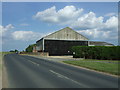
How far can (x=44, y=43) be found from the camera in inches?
2203

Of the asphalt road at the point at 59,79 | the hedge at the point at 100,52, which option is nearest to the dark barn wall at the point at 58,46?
the hedge at the point at 100,52

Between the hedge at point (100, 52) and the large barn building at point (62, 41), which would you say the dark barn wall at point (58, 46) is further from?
the hedge at point (100, 52)

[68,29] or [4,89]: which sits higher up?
[68,29]

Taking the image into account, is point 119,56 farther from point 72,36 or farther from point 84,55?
point 72,36

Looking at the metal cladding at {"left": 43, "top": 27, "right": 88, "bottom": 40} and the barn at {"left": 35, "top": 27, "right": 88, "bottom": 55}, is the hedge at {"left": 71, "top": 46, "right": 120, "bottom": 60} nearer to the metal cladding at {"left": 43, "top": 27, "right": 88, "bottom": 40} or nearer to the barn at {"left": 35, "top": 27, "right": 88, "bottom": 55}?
the barn at {"left": 35, "top": 27, "right": 88, "bottom": 55}

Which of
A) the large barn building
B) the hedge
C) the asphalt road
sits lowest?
the asphalt road

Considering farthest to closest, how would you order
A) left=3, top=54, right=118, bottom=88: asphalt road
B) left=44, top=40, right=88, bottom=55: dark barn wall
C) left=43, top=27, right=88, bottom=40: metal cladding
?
left=43, top=27, right=88, bottom=40: metal cladding, left=44, top=40, right=88, bottom=55: dark barn wall, left=3, top=54, right=118, bottom=88: asphalt road

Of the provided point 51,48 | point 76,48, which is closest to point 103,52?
point 76,48

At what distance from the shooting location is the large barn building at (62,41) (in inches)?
2232

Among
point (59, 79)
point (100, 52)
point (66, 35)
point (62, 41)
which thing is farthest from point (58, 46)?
point (59, 79)

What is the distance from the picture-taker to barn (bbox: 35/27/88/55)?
56.7 meters

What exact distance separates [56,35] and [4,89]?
50177 mm

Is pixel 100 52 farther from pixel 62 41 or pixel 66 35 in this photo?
pixel 66 35

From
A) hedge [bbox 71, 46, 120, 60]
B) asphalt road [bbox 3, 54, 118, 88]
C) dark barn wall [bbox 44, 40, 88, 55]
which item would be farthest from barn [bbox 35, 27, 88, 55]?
asphalt road [bbox 3, 54, 118, 88]
